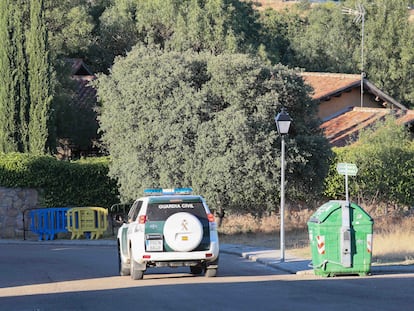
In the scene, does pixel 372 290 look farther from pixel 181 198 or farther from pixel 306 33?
pixel 306 33

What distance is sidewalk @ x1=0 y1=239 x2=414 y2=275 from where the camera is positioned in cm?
1905

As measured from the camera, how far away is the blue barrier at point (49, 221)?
111 feet

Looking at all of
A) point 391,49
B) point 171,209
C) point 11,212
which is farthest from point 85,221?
point 391,49

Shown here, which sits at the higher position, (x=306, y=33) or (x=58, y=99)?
(x=306, y=33)

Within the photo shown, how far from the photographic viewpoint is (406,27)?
60.3 meters

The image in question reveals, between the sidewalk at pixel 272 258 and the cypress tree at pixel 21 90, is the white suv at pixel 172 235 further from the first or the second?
the cypress tree at pixel 21 90

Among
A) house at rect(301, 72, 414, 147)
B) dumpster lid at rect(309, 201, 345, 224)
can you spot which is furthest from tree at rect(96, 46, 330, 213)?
house at rect(301, 72, 414, 147)

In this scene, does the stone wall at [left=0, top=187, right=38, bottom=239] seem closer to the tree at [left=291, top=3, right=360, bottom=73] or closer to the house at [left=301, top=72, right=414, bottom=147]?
the house at [left=301, top=72, right=414, bottom=147]

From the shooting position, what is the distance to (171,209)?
18.1 meters

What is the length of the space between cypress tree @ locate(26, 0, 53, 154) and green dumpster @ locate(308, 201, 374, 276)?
22.5 m

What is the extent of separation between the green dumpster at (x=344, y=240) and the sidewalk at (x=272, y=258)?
1.01 meters

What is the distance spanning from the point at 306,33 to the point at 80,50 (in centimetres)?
2273

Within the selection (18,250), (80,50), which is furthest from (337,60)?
(18,250)

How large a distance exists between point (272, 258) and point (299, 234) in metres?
9.14
